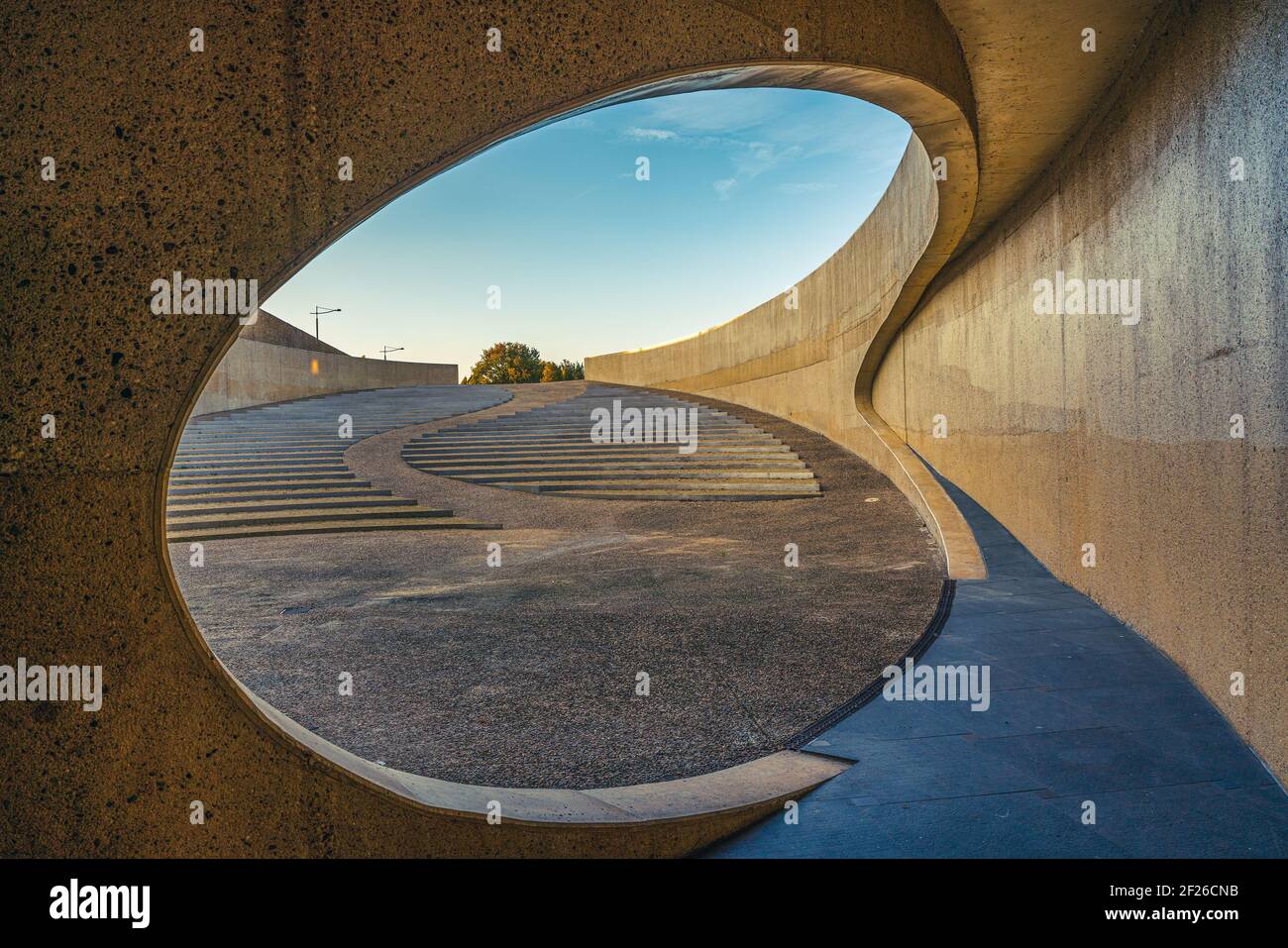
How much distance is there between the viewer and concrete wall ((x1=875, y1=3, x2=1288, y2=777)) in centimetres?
340

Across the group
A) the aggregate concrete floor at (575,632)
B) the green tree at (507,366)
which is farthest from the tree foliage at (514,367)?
the aggregate concrete floor at (575,632)

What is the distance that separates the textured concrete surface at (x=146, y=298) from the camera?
2.06m

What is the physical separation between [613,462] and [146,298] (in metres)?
12.2

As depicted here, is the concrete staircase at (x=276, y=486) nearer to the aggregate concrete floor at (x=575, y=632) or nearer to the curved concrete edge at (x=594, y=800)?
the aggregate concrete floor at (x=575, y=632)

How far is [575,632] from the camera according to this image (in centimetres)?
557

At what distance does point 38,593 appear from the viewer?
6.76 feet

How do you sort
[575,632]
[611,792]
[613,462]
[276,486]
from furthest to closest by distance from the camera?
[613,462]
[276,486]
[575,632]
[611,792]

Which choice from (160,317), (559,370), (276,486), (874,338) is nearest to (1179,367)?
(160,317)

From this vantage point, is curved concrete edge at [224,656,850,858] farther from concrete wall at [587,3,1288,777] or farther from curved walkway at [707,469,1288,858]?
concrete wall at [587,3,1288,777]

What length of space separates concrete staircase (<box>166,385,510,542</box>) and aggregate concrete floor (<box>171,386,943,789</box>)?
691 millimetres

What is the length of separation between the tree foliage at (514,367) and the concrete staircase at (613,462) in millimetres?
49296

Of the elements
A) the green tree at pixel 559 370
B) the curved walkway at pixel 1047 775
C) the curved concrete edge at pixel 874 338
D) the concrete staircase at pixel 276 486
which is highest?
the green tree at pixel 559 370

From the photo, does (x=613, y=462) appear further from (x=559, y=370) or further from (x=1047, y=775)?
(x=559, y=370)
